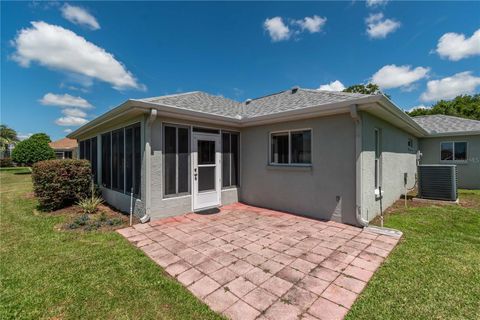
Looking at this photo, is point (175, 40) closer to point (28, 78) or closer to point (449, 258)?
point (28, 78)

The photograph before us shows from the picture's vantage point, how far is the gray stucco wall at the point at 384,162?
5137 millimetres

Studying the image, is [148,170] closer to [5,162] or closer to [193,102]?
[193,102]

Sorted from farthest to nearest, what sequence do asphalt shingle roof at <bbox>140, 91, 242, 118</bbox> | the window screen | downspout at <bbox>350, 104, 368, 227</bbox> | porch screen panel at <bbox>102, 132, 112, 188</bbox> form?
porch screen panel at <bbox>102, 132, 112, 188</bbox>, the window screen, asphalt shingle roof at <bbox>140, 91, 242, 118</bbox>, downspout at <bbox>350, 104, 368, 227</bbox>

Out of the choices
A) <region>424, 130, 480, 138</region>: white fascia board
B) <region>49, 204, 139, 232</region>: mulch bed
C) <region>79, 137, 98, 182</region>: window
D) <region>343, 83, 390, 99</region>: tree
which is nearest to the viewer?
<region>49, 204, 139, 232</region>: mulch bed

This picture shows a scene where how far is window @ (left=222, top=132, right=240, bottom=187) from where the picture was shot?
7207 mm

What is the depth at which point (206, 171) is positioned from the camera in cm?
668

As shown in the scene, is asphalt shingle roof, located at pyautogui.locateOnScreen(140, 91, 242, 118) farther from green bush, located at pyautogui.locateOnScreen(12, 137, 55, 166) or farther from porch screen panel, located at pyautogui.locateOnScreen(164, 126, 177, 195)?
green bush, located at pyautogui.locateOnScreen(12, 137, 55, 166)

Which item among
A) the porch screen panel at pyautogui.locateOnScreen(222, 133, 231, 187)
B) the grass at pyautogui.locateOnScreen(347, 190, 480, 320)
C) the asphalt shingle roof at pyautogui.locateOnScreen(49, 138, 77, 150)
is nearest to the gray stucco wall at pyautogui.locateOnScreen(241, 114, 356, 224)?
the porch screen panel at pyautogui.locateOnScreen(222, 133, 231, 187)

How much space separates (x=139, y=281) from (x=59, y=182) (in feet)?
20.0

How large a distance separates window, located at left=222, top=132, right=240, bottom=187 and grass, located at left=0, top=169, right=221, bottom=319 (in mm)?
3746


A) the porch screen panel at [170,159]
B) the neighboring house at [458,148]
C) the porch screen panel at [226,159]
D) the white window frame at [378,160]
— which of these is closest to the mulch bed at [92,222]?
the porch screen panel at [170,159]

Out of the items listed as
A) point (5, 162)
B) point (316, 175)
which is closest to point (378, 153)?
point (316, 175)

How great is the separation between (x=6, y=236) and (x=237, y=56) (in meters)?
11.2

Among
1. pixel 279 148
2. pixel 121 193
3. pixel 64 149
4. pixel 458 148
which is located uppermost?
pixel 64 149
